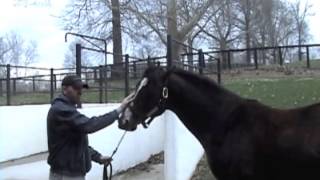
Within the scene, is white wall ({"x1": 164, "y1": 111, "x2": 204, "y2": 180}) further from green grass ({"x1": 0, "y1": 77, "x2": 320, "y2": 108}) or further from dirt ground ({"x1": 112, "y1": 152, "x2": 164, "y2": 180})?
green grass ({"x1": 0, "y1": 77, "x2": 320, "y2": 108})

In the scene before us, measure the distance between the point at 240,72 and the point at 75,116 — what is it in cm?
2024

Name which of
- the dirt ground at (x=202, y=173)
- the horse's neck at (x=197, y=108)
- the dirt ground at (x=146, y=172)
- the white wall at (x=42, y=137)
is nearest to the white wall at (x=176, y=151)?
the dirt ground at (x=202, y=173)

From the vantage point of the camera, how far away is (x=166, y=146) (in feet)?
34.9

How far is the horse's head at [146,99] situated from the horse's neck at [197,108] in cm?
11

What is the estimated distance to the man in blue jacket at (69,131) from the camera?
548 centimetres

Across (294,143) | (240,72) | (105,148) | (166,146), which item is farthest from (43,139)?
(240,72)

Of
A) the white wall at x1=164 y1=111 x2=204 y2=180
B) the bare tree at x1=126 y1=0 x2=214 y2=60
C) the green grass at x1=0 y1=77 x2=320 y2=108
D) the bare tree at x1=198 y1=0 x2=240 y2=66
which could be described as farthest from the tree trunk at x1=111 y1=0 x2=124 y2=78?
the white wall at x1=164 y1=111 x2=204 y2=180

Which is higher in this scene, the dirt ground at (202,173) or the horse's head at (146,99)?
the horse's head at (146,99)

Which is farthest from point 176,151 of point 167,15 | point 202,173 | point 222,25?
point 222,25

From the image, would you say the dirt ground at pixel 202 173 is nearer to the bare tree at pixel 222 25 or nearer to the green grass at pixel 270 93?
the green grass at pixel 270 93

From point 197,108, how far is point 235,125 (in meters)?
0.48

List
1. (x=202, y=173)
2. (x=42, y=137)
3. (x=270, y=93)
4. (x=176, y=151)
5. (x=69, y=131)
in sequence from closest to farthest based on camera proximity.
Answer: (x=69, y=131) → (x=176, y=151) → (x=202, y=173) → (x=42, y=137) → (x=270, y=93)

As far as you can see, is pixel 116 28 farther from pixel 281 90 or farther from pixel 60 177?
pixel 60 177

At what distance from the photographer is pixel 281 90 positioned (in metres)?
18.4
